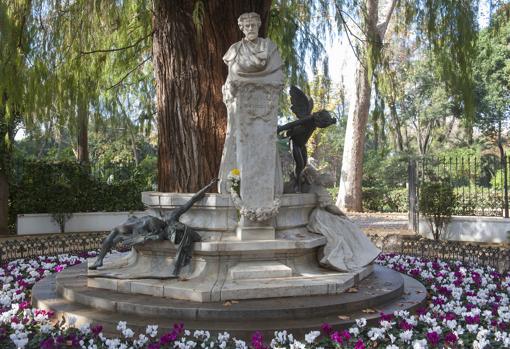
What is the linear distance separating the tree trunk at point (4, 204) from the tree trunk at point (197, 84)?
9.64 m

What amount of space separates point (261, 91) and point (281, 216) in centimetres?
138

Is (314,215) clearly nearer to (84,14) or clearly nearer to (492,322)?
(492,322)

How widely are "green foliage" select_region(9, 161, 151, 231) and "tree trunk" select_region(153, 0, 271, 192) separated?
937cm

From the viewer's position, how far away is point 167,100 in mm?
6090

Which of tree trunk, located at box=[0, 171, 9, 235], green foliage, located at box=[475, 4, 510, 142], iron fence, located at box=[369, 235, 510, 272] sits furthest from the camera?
green foliage, located at box=[475, 4, 510, 142]

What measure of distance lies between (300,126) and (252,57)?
1.22m

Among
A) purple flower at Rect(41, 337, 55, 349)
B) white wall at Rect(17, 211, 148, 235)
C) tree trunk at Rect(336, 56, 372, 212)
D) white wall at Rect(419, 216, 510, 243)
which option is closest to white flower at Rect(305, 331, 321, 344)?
purple flower at Rect(41, 337, 55, 349)

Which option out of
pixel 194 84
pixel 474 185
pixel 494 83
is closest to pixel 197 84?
pixel 194 84

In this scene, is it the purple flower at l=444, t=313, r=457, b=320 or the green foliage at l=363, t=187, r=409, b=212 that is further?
the green foliage at l=363, t=187, r=409, b=212

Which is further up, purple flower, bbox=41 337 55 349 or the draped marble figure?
the draped marble figure

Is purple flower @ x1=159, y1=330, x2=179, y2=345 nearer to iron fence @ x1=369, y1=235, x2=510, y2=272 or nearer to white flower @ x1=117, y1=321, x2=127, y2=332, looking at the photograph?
white flower @ x1=117, y1=321, x2=127, y2=332

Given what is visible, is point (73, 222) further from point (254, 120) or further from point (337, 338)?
point (337, 338)

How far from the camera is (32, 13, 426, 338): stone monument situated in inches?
178

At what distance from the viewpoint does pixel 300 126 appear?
236 inches
